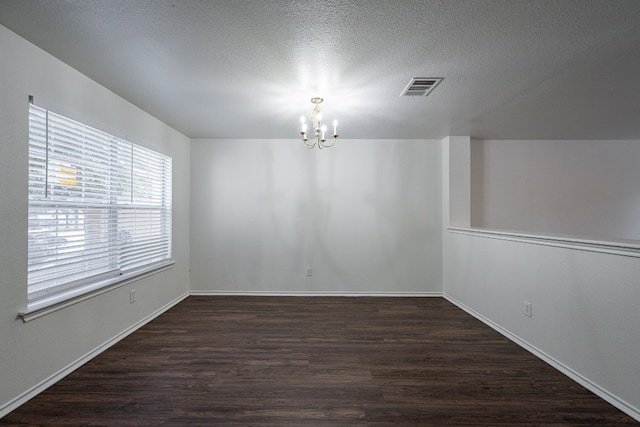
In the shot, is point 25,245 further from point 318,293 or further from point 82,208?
point 318,293

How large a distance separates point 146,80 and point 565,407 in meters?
3.85

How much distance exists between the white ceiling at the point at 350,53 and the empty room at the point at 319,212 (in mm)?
19

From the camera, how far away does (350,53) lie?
187 cm

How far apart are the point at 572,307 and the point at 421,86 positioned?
209 centimetres

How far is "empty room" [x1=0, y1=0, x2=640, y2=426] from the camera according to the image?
1.67m

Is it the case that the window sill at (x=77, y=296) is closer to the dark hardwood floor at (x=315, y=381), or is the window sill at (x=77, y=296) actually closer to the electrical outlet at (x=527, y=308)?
the dark hardwood floor at (x=315, y=381)

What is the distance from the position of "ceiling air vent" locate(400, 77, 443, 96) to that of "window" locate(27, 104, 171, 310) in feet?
8.91

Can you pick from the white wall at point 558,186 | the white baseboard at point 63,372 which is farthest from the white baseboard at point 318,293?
the white wall at point 558,186

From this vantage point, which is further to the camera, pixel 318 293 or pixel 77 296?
pixel 318 293

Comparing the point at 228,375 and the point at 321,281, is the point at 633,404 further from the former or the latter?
the point at 321,281

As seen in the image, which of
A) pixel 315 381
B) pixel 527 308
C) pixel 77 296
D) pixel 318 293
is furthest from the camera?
pixel 318 293

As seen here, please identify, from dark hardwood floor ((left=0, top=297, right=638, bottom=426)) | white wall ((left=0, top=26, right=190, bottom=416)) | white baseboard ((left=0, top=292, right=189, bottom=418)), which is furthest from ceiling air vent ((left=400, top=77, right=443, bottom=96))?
white baseboard ((left=0, top=292, right=189, bottom=418))

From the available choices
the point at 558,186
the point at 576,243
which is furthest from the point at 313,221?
the point at 558,186

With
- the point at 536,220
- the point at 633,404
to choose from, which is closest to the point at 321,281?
the point at 633,404
